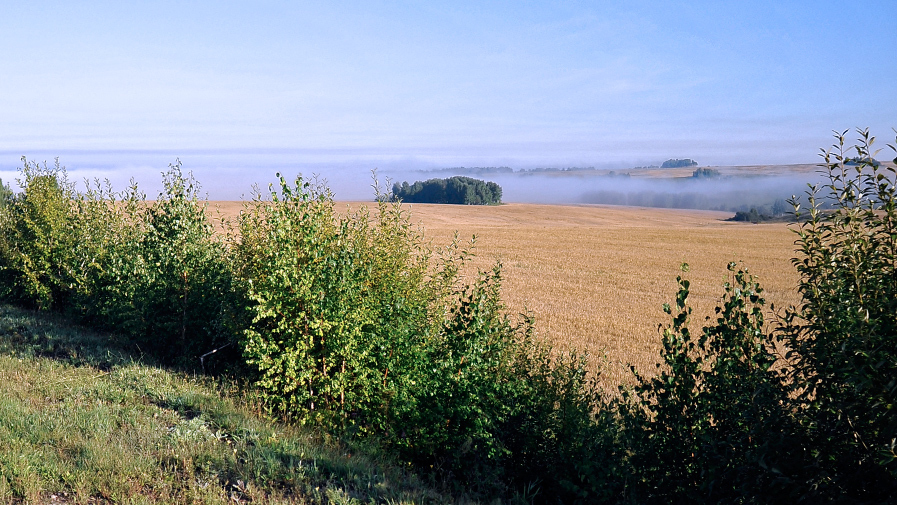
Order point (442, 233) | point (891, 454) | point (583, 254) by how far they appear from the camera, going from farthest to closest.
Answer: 1. point (442, 233)
2. point (583, 254)
3. point (891, 454)

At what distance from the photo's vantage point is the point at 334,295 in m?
6.95

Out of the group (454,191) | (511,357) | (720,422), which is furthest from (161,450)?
(454,191)

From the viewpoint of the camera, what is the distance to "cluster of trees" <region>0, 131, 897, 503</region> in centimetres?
423

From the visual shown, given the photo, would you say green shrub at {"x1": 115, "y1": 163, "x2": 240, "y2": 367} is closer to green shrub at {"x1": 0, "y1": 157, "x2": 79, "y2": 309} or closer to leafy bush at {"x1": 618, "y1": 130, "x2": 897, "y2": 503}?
green shrub at {"x1": 0, "y1": 157, "x2": 79, "y2": 309}

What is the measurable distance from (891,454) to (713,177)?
523 feet

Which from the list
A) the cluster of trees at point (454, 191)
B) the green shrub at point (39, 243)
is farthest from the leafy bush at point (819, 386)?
the cluster of trees at point (454, 191)

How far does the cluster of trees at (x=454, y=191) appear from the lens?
9388 cm

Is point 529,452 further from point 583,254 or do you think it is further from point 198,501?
point 583,254

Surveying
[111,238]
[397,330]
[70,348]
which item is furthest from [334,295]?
[111,238]

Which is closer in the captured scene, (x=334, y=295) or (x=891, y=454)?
(x=891, y=454)

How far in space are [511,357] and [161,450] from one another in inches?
160

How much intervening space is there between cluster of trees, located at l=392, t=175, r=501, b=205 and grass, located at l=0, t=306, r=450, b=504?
85.9 m

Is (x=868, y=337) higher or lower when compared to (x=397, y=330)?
higher

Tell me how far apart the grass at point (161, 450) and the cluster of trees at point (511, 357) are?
27.9 inches
